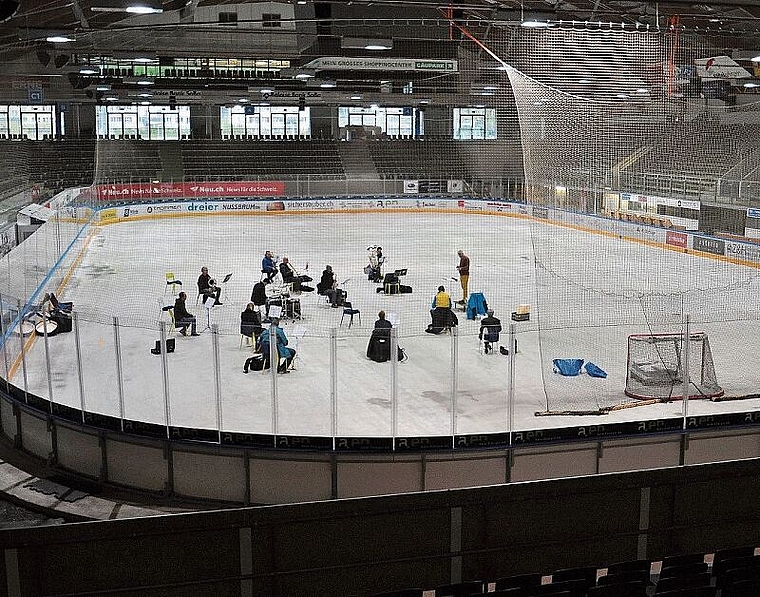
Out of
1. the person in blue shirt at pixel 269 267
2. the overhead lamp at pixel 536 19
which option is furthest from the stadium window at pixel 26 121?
the overhead lamp at pixel 536 19

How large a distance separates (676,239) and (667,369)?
8.22 metres

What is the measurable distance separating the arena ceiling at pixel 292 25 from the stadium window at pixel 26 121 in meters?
1.01

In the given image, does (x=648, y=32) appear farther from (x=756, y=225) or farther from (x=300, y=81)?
(x=300, y=81)

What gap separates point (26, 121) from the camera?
16.1m

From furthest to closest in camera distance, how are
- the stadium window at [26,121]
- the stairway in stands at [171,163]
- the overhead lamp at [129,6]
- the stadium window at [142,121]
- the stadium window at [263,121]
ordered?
1. the stadium window at [263,121]
2. the stairway in stands at [171,163]
3. the stadium window at [142,121]
4. the stadium window at [26,121]
5. the overhead lamp at [129,6]

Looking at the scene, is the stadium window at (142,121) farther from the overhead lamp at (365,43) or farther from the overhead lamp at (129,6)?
the overhead lamp at (129,6)

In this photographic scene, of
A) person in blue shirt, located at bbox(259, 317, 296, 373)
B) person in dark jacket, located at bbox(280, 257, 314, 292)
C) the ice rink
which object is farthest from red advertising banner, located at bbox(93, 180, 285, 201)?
person in blue shirt, located at bbox(259, 317, 296, 373)

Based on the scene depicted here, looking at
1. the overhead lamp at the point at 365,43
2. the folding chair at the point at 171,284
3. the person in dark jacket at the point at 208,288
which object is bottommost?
the folding chair at the point at 171,284

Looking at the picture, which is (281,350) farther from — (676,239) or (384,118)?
(384,118)

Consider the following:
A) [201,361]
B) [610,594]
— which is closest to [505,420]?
[201,361]

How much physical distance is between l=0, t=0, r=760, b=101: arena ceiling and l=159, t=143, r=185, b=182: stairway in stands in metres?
10.2

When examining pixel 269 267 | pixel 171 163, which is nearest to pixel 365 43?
pixel 269 267

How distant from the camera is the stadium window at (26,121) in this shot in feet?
50.1

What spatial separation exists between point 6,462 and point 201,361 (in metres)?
2.50
